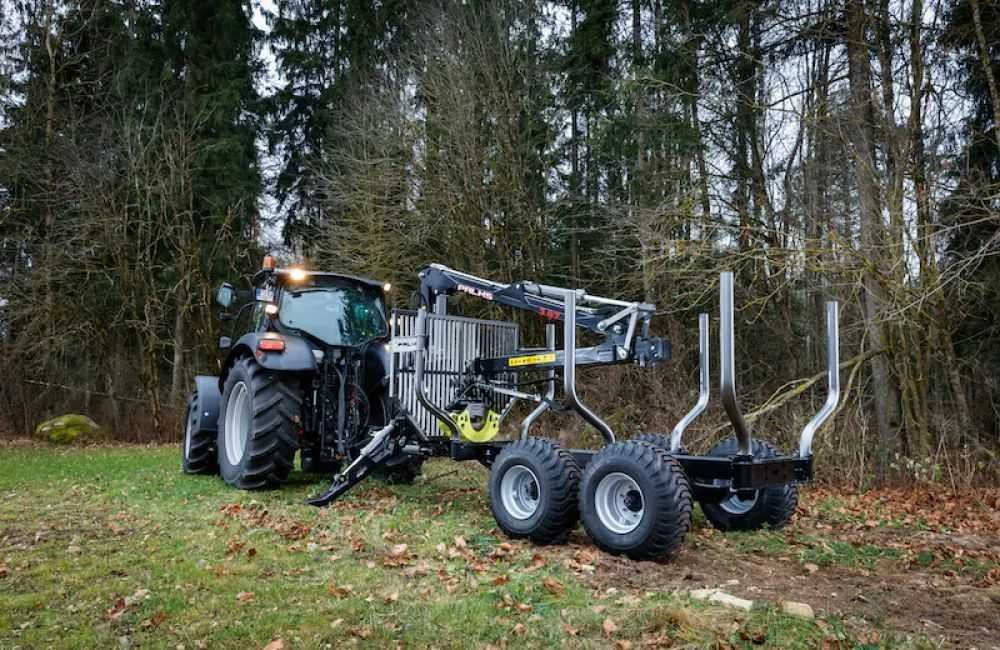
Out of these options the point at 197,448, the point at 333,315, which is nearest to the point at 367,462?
the point at 333,315

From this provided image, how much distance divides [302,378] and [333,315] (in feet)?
2.51

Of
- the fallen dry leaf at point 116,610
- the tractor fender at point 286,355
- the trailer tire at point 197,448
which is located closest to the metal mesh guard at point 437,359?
the tractor fender at point 286,355

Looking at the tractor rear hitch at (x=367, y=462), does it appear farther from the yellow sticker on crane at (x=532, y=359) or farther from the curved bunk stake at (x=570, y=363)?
the curved bunk stake at (x=570, y=363)

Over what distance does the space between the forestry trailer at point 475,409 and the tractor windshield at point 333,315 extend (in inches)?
0.5

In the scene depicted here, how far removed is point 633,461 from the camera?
509cm

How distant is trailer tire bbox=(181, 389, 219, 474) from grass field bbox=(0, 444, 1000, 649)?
6.90ft

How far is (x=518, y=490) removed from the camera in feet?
19.4

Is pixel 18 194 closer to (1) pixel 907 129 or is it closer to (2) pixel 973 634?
(1) pixel 907 129

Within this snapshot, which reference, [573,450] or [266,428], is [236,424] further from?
[573,450]

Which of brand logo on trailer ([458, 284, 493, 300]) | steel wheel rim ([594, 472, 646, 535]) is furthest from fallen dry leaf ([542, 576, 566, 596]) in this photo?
brand logo on trailer ([458, 284, 493, 300])

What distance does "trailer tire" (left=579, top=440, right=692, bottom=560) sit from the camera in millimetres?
4879

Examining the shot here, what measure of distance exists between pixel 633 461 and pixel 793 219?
8.68 metres

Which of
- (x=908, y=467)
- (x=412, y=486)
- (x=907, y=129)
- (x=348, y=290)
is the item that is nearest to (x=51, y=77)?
(x=348, y=290)

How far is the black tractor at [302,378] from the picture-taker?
784 centimetres
